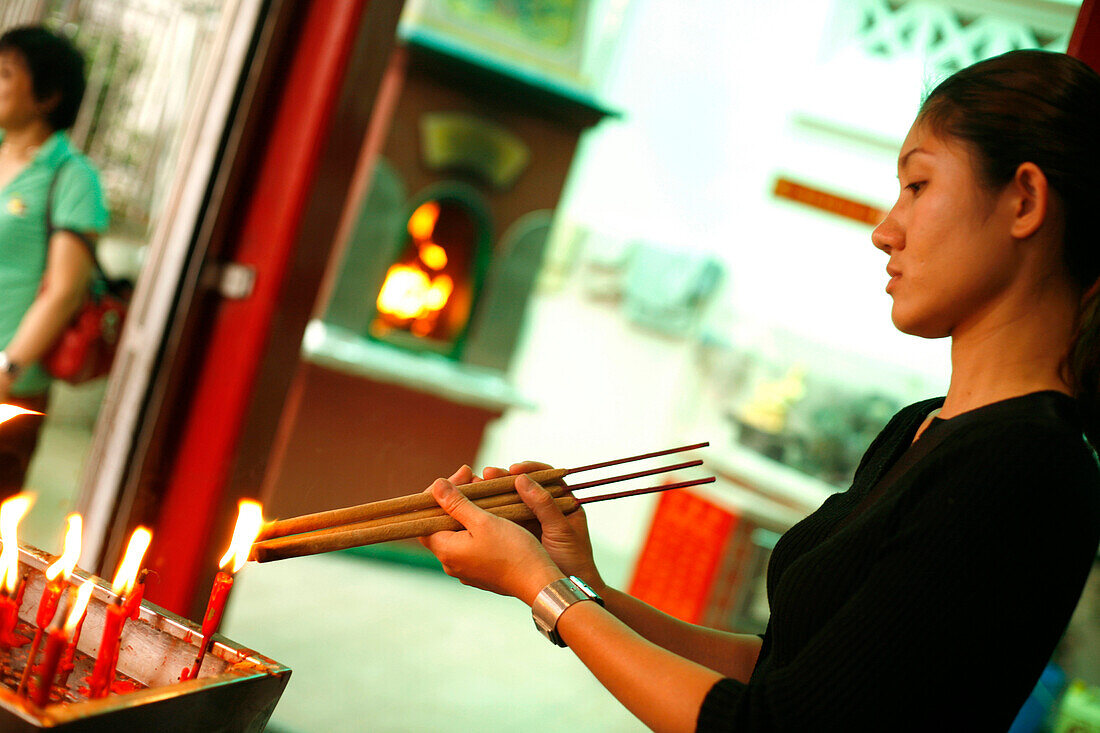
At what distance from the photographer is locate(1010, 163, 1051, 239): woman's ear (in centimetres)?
95

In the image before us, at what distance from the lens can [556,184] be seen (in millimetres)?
5090

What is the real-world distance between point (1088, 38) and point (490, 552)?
1.43m

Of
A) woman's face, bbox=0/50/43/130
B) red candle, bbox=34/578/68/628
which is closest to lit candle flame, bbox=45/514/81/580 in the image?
red candle, bbox=34/578/68/628

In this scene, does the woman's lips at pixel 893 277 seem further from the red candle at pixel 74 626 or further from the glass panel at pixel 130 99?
the glass panel at pixel 130 99

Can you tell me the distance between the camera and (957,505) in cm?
85

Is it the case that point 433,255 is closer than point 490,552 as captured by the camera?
No

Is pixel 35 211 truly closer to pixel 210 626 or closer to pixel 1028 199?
pixel 210 626

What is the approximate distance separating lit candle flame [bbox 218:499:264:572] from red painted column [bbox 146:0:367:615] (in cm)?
153

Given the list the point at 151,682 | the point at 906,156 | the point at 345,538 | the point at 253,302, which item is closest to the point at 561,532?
the point at 345,538

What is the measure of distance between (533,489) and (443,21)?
4151mm

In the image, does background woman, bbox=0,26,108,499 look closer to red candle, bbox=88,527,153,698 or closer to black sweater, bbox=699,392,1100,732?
red candle, bbox=88,527,153,698

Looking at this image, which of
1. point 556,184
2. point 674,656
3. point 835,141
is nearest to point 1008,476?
point 674,656

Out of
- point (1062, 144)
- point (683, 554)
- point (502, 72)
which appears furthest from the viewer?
point (502, 72)

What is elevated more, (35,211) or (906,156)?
(906,156)
